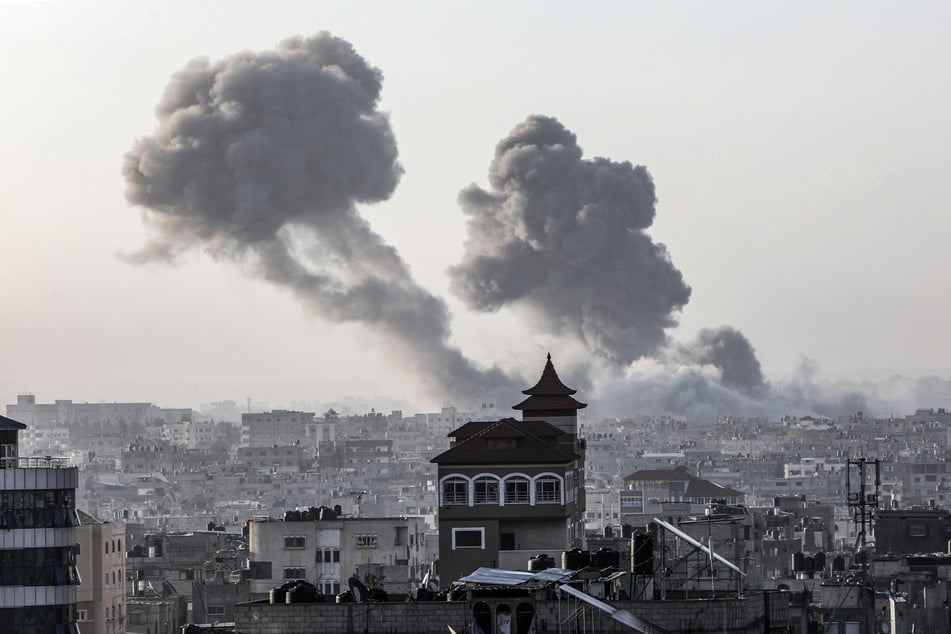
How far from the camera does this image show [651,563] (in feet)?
125

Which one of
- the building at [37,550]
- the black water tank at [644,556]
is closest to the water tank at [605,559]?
the black water tank at [644,556]

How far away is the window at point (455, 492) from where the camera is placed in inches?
2346

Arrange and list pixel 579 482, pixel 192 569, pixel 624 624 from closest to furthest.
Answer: pixel 624 624, pixel 579 482, pixel 192 569

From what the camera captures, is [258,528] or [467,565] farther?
[258,528]

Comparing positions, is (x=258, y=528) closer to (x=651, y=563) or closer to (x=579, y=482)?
(x=579, y=482)

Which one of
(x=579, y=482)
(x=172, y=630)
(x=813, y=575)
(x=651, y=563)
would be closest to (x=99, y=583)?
(x=172, y=630)

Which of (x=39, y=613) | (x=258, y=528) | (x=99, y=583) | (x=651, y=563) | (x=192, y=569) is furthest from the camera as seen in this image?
(x=192, y=569)

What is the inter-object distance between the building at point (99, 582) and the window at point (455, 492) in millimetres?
14206

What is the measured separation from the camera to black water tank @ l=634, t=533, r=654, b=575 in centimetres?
3788

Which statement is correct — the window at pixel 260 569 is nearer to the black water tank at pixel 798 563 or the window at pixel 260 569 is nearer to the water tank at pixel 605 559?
the black water tank at pixel 798 563

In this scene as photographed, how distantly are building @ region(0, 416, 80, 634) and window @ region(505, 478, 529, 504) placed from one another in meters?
11.1

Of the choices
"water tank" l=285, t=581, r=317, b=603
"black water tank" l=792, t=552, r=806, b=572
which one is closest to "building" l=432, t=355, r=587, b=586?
"water tank" l=285, t=581, r=317, b=603

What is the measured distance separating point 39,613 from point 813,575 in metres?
38.2

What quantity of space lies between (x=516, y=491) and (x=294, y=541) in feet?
71.6
